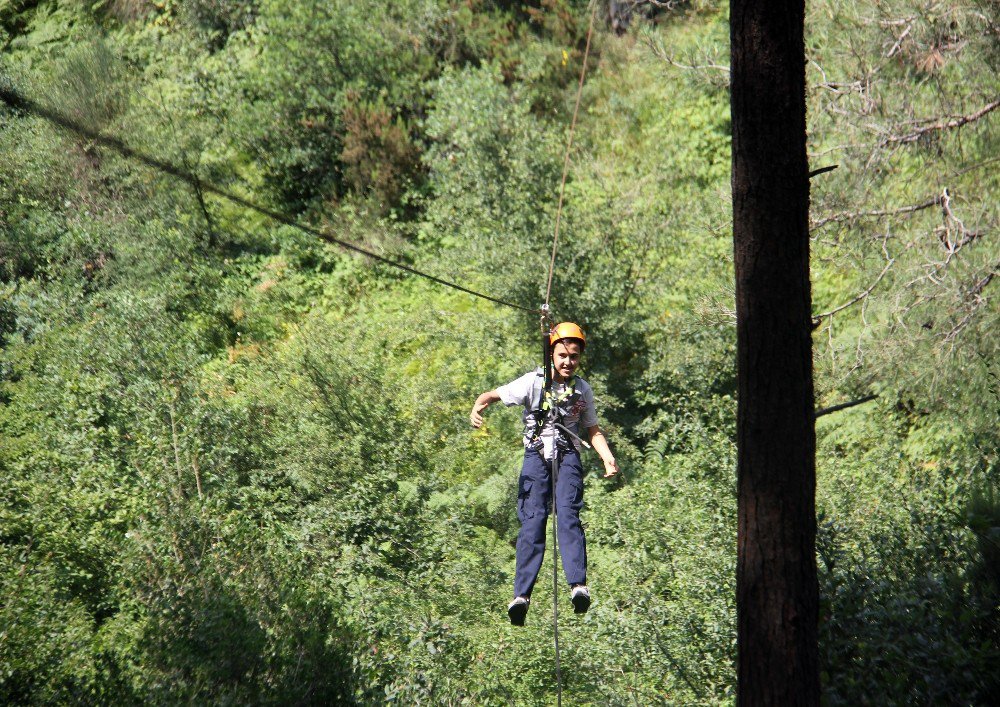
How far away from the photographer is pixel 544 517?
20.7ft

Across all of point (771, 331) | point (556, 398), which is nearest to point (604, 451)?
point (556, 398)

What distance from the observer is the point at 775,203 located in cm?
445

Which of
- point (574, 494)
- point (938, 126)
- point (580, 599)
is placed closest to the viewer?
point (580, 599)

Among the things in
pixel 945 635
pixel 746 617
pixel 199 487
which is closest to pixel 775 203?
pixel 746 617

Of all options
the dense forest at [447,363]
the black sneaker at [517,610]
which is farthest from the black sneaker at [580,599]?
the dense forest at [447,363]

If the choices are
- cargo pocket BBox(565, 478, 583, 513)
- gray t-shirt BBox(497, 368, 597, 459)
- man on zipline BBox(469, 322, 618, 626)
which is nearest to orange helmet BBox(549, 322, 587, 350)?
man on zipline BBox(469, 322, 618, 626)

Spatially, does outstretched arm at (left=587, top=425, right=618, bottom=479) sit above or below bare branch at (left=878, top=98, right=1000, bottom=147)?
below

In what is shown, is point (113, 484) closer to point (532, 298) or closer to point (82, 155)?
point (532, 298)

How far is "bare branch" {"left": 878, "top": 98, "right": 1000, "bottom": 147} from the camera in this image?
926 cm

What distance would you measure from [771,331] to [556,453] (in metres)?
2.18

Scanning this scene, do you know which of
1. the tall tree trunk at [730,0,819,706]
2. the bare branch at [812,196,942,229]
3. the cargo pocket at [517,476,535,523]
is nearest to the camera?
the tall tree trunk at [730,0,819,706]

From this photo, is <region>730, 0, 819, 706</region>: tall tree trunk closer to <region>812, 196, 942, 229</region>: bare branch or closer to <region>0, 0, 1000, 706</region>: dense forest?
<region>0, 0, 1000, 706</region>: dense forest

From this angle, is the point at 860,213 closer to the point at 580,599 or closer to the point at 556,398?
the point at 556,398

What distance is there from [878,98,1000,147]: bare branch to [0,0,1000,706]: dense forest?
0.21 ft
